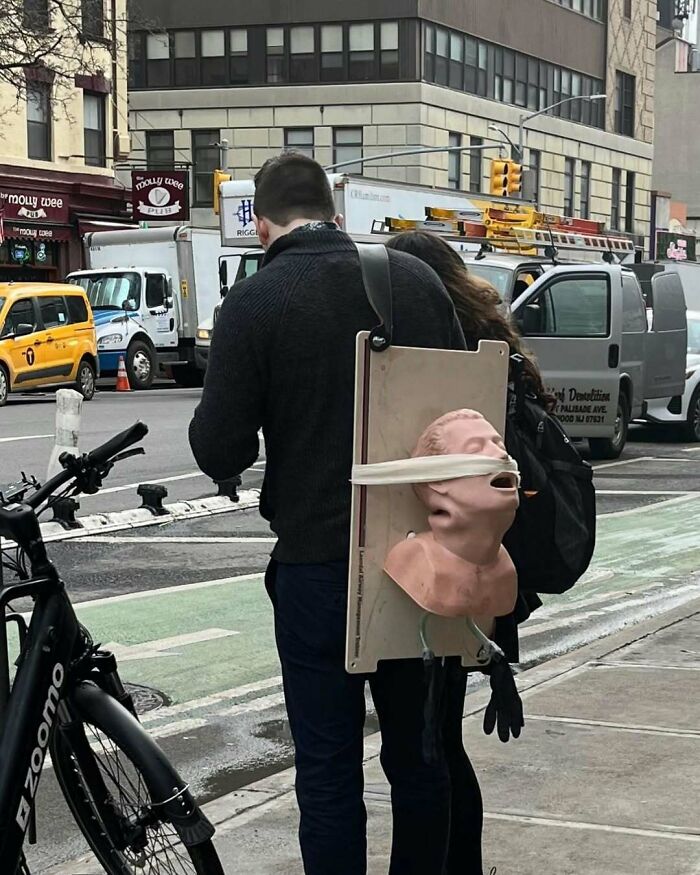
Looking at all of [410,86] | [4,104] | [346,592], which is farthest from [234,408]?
[410,86]

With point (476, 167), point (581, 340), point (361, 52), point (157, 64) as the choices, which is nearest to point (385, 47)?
point (361, 52)

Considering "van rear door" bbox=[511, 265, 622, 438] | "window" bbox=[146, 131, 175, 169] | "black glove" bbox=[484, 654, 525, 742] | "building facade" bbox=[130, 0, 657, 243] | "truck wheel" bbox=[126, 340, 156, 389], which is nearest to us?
"black glove" bbox=[484, 654, 525, 742]

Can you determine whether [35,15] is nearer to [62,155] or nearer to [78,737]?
[62,155]

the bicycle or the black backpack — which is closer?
the bicycle

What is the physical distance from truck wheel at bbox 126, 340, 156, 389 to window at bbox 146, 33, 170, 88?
24.9 meters

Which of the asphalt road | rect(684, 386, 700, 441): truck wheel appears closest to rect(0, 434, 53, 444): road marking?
the asphalt road

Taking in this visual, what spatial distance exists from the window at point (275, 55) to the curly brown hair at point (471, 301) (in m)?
50.9

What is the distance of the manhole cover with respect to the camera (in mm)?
6461

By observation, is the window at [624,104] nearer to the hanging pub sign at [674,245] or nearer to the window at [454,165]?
the hanging pub sign at [674,245]

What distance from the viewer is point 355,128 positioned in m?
52.9

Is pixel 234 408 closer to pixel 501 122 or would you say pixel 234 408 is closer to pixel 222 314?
pixel 222 314

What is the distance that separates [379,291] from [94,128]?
40.1 meters

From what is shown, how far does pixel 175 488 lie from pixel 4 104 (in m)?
26.2

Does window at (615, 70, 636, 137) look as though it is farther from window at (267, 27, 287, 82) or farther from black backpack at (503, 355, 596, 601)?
black backpack at (503, 355, 596, 601)
